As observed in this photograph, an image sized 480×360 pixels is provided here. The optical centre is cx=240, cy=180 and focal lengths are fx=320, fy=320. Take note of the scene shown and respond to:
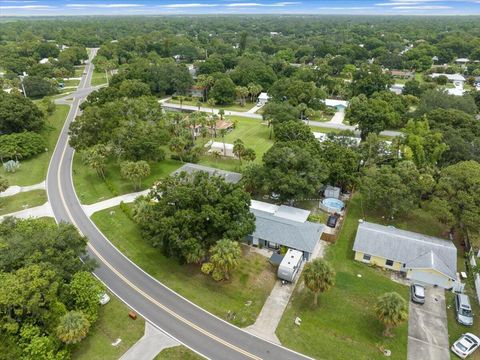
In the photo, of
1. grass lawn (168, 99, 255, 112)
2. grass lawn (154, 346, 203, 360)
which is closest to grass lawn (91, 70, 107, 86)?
grass lawn (168, 99, 255, 112)

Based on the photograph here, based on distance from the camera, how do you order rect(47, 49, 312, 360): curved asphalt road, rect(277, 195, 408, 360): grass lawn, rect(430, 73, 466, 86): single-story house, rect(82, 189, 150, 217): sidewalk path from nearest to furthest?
rect(47, 49, 312, 360): curved asphalt road < rect(277, 195, 408, 360): grass lawn < rect(82, 189, 150, 217): sidewalk path < rect(430, 73, 466, 86): single-story house

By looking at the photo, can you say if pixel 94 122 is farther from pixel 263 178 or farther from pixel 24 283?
pixel 24 283

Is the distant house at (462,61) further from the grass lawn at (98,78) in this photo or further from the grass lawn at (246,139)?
the grass lawn at (98,78)

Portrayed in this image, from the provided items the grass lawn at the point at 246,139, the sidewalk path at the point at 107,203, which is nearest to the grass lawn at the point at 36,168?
the sidewalk path at the point at 107,203

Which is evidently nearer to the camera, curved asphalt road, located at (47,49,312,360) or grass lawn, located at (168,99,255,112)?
curved asphalt road, located at (47,49,312,360)

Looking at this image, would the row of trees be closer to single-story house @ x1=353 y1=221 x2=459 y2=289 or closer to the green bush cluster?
single-story house @ x1=353 y1=221 x2=459 y2=289

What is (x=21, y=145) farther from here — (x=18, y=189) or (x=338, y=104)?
(x=338, y=104)
